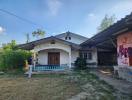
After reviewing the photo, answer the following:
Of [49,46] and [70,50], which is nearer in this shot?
[49,46]

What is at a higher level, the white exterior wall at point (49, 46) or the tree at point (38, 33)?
the tree at point (38, 33)

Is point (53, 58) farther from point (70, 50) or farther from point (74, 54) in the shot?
point (70, 50)

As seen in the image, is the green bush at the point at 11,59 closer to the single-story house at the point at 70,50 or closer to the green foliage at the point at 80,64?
the single-story house at the point at 70,50

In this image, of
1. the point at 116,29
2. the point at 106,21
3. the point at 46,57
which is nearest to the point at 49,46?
the point at 46,57

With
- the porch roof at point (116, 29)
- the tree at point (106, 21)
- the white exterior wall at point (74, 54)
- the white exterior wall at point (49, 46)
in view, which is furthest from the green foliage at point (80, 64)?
the tree at point (106, 21)

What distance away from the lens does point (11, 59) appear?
22875 millimetres

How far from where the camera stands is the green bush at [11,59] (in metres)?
22.0

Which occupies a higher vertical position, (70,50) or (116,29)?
(116,29)

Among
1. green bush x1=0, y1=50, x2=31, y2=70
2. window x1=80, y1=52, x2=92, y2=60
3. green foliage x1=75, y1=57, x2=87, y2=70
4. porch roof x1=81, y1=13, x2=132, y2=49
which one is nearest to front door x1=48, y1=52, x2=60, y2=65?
green foliage x1=75, y1=57, x2=87, y2=70

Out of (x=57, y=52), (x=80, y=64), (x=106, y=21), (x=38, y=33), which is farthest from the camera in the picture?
(x=106, y=21)

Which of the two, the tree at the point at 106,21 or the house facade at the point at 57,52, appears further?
the tree at the point at 106,21

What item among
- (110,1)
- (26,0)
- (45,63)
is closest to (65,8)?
(26,0)

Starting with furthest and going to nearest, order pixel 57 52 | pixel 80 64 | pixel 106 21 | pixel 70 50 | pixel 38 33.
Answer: pixel 106 21 → pixel 38 33 → pixel 57 52 → pixel 80 64 → pixel 70 50

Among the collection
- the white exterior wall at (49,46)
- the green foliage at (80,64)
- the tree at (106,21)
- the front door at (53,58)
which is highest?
the tree at (106,21)
